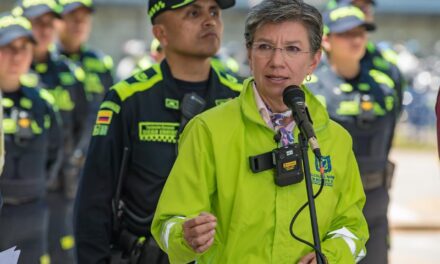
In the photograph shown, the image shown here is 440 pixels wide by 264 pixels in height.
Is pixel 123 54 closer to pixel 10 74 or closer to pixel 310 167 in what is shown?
pixel 10 74

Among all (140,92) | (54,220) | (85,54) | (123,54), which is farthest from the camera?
(123,54)

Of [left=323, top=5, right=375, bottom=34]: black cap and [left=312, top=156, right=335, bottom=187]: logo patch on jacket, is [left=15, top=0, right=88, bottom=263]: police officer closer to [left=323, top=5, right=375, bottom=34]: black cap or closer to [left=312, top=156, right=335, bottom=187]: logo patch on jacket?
[left=323, top=5, right=375, bottom=34]: black cap

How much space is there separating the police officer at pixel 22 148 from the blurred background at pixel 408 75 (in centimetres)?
188

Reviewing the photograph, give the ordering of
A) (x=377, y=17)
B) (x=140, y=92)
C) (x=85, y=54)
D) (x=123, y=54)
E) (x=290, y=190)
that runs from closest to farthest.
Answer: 1. (x=290, y=190)
2. (x=140, y=92)
3. (x=85, y=54)
4. (x=123, y=54)
5. (x=377, y=17)

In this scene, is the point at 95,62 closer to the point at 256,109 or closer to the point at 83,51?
the point at 83,51

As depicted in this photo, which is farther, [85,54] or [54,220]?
[85,54]

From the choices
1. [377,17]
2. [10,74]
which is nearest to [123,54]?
[377,17]

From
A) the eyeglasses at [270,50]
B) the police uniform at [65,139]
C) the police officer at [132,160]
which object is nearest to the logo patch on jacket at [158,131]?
the police officer at [132,160]

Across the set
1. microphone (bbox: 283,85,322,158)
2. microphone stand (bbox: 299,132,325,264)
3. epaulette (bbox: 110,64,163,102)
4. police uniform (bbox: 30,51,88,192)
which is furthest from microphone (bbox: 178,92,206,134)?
police uniform (bbox: 30,51,88,192)

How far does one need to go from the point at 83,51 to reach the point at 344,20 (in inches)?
126

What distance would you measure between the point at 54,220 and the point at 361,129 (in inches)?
111

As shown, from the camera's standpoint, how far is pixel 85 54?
385 inches

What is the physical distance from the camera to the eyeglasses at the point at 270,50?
12.5 feet

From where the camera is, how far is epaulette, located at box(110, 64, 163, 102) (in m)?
4.93
